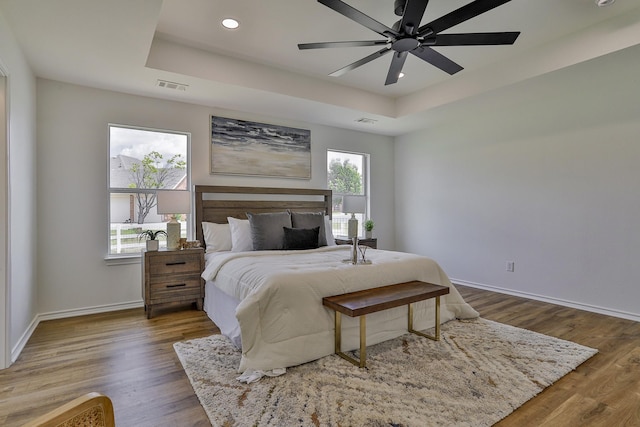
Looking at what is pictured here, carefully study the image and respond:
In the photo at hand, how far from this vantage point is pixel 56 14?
229cm

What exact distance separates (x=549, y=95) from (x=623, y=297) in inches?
95.3

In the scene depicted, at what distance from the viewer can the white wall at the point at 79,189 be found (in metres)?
3.43

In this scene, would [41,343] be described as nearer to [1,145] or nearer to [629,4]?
[1,145]

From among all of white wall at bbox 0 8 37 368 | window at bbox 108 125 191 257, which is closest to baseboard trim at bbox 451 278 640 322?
window at bbox 108 125 191 257

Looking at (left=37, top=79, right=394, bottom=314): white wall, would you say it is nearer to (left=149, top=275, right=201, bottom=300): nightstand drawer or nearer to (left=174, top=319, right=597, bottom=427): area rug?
(left=149, top=275, right=201, bottom=300): nightstand drawer

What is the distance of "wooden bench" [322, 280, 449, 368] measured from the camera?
231 centimetres

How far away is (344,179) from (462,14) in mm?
3629

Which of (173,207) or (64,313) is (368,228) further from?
(64,313)

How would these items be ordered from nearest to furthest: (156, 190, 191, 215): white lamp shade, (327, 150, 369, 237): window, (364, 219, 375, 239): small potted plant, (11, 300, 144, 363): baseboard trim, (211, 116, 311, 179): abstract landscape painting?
(11, 300, 144, 363): baseboard trim → (156, 190, 191, 215): white lamp shade → (211, 116, 311, 179): abstract landscape painting → (364, 219, 375, 239): small potted plant → (327, 150, 369, 237): window

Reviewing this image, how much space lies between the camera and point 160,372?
2330 mm

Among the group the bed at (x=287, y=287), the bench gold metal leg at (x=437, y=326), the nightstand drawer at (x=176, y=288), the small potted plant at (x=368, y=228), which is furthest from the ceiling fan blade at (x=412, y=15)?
the small potted plant at (x=368, y=228)

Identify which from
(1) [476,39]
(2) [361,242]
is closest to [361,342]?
(1) [476,39]

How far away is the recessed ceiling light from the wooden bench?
8.11 ft

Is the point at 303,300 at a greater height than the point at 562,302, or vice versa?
the point at 303,300
